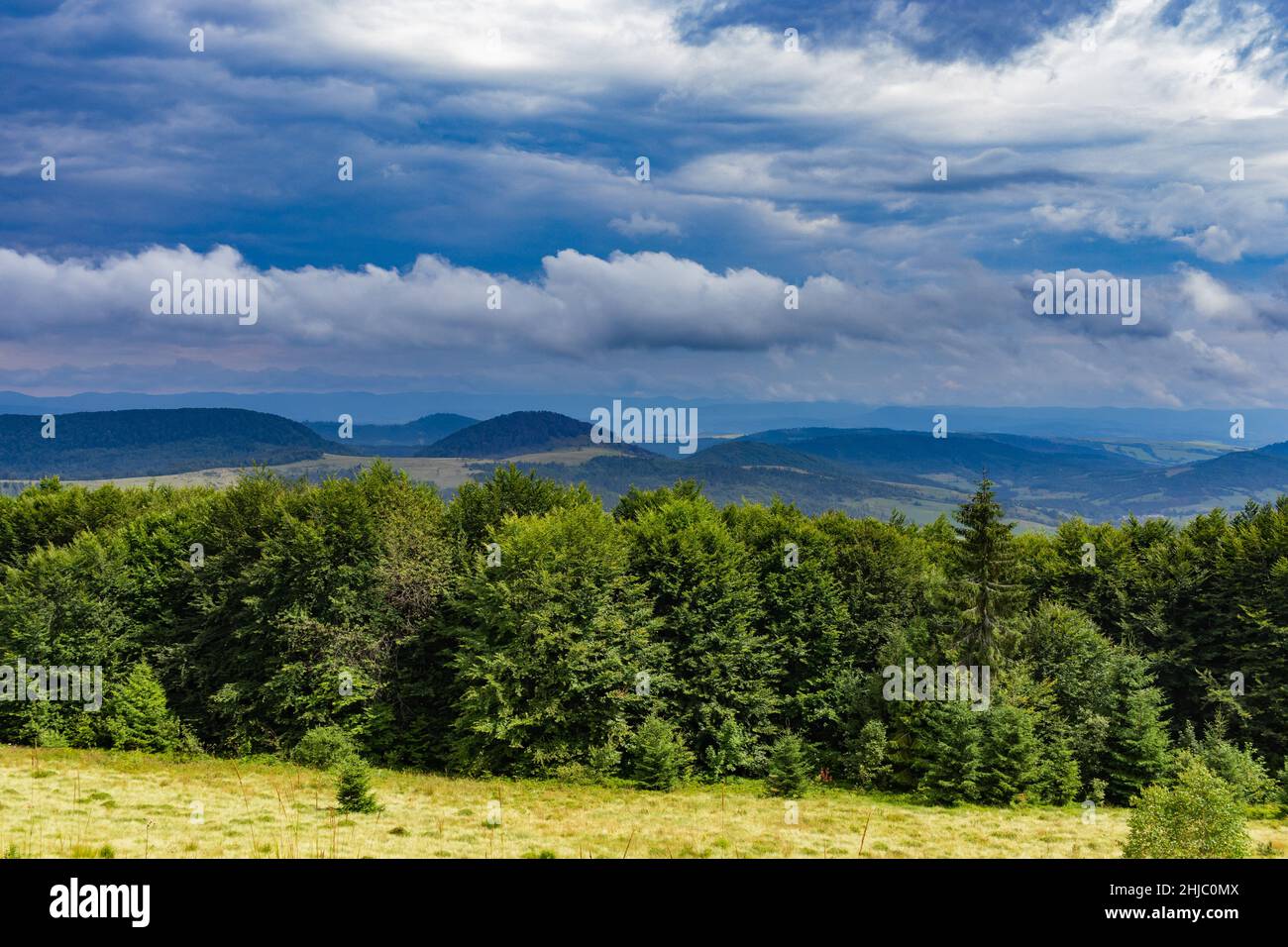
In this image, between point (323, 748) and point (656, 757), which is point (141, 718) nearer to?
point (323, 748)

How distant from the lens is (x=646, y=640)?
2130 inches

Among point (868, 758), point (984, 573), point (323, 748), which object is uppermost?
point (984, 573)

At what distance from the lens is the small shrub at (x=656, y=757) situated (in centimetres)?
4869

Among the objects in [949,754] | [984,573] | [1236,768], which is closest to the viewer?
[1236,768]

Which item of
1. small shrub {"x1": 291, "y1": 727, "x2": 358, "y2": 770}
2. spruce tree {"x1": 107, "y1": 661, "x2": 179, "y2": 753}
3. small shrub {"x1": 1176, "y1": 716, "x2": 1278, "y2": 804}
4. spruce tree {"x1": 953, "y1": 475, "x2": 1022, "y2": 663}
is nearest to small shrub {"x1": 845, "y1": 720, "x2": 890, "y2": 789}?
spruce tree {"x1": 953, "y1": 475, "x2": 1022, "y2": 663}

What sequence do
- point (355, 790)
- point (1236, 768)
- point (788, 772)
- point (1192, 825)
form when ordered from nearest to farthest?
1. point (1192, 825)
2. point (355, 790)
3. point (1236, 768)
4. point (788, 772)

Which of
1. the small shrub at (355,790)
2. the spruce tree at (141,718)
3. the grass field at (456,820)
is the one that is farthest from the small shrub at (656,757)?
the spruce tree at (141,718)

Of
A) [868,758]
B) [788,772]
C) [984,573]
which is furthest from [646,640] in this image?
[984,573]

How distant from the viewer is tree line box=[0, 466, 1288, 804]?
5062 cm

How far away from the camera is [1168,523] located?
71438mm

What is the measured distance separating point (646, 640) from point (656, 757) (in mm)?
7768
